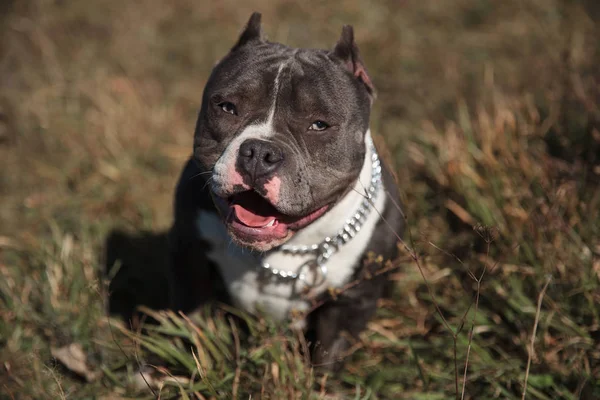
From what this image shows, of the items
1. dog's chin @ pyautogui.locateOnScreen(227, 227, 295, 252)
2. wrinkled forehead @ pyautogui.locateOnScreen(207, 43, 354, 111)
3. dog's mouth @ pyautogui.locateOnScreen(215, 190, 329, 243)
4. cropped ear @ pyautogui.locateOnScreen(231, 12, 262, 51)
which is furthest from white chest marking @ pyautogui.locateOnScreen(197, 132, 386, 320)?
cropped ear @ pyautogui.locateOnScreen(231, 12, 262, 51)

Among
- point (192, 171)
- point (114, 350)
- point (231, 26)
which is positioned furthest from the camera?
point (231, 26)

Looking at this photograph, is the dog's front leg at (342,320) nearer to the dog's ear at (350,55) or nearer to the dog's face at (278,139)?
the dog's face at (278,139)

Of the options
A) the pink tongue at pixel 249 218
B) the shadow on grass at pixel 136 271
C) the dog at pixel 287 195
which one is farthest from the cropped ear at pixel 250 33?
the shadow on grass at pixel 136 271

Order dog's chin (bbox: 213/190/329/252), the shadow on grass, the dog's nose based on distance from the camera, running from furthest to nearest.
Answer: the shadow on grass < dog's chin (bbox: 213/190/329/252) < the dog's nose

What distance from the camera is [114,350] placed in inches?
130

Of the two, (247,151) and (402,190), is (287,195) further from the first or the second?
(402,190)

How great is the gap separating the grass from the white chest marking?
18 cm

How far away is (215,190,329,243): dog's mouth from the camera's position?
259 centimetres

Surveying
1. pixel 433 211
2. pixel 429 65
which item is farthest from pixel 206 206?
pixel 429 65

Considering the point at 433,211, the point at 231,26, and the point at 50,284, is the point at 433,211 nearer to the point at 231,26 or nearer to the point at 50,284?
the point at 50,284

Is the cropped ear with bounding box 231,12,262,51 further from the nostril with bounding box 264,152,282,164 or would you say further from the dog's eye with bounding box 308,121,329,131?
the nostril with bounding box 264,152,282,164

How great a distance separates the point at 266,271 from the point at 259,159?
69 centimetres

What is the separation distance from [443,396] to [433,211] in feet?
4.80

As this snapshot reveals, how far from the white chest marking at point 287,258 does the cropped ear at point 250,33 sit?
27.6 inches
